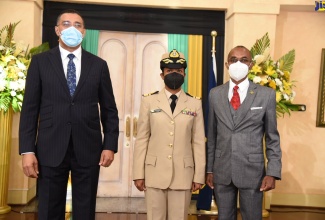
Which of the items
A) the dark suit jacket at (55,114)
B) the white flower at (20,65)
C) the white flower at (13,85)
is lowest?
the dark suit jacket at (55,114)

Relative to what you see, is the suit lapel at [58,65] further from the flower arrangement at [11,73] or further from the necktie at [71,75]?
the flower arrangement at [11,73]

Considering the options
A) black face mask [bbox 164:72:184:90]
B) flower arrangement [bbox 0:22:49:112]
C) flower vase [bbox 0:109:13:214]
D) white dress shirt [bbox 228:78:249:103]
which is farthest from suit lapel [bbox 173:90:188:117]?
flower vase [bbox 0:109:13:214]

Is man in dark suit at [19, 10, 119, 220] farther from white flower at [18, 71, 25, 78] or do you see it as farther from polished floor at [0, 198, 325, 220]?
polished floor at [0, 198, 325, 220]

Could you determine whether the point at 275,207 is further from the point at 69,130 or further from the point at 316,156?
the point at 69,130

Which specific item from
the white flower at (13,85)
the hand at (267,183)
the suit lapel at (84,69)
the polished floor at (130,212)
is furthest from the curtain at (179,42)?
the suit lapel at (84,69)

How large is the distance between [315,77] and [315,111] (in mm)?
458

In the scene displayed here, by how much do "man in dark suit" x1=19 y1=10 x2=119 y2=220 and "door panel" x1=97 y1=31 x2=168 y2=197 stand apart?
10.4ft

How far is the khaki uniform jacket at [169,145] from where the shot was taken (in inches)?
112

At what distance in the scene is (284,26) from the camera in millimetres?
5609

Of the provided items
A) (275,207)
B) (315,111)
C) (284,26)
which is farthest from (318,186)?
(284,26)

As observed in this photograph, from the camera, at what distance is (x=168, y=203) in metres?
2.89

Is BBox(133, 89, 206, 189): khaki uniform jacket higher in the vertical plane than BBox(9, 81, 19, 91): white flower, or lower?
lower

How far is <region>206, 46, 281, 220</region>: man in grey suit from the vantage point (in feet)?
9.08

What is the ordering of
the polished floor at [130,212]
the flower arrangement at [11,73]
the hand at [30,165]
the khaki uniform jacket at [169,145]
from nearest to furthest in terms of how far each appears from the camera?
the hand at [30,165], the khaki uniform jacket at [169,145], the flower arrangement at [11,73], the polished floor at [130,212]
